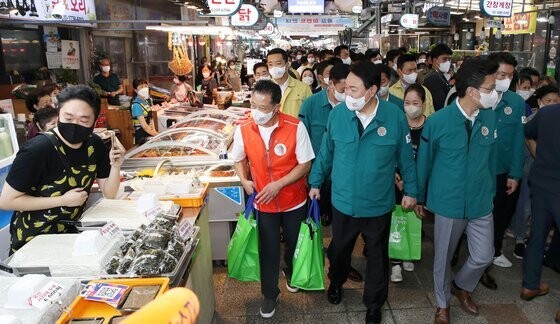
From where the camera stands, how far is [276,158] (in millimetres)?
3689

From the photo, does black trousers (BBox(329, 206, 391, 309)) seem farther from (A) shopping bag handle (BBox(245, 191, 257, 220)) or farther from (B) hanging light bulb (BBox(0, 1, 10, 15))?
(B) hanging light bulb (BBox(0, 1, 10, 15))

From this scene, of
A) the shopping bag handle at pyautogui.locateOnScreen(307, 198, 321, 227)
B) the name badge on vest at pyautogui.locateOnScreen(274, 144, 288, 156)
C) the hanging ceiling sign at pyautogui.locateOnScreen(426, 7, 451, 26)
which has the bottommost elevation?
the shopping bag handle at pyautogui.locateOnScreen(307, 198, 321, 227)

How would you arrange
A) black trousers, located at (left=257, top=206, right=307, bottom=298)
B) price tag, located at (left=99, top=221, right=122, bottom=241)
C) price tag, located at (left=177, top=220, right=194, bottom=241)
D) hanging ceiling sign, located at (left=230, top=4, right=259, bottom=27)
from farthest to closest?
hanging ceiling sign, located at (left=230, top=4, right=259, bottom=27)
black trousers, located at (left=257, top=206, right=307, bottom=298)
price tag, located at (left=177, top=220, right=194, bottom=241)
price tag, located at (left=99, top=221, right=122, bottom=241)

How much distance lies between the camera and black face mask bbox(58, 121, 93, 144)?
2.92m

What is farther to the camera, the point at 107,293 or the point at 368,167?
the point at 368,167

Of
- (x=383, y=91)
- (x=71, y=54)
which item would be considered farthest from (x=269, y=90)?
(x=71, y=54)

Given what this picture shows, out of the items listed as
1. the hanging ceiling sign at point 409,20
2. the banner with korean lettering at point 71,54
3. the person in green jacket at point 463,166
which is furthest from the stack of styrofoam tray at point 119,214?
the hanging ceiling sign at point 409,20

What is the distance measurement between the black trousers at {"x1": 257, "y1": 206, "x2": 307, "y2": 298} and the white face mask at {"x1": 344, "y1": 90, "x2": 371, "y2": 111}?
96 centimetres

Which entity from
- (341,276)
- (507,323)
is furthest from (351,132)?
(507,323)

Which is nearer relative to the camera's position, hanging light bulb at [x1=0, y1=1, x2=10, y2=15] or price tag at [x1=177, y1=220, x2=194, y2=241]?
price tag at [x1=177, y1=220, x2=194, y2=241]

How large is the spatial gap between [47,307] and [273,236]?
219 cm

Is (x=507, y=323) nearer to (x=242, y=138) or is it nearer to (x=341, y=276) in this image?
(x=341, y=276)

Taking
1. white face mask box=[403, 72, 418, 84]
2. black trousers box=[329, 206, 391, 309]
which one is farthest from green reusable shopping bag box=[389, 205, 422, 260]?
white face mask box=[403, 72, 418, 84]

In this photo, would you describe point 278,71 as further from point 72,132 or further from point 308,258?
point 72,132
